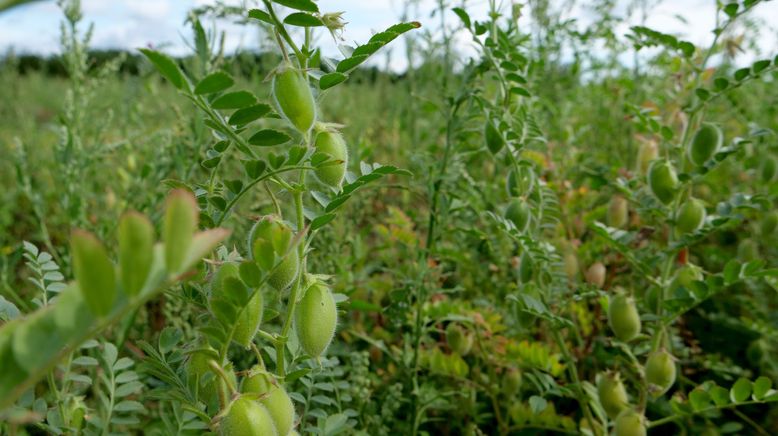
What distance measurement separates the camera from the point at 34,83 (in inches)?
200

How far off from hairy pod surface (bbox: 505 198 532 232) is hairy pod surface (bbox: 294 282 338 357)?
16.2 inches

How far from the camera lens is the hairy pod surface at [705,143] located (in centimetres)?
86

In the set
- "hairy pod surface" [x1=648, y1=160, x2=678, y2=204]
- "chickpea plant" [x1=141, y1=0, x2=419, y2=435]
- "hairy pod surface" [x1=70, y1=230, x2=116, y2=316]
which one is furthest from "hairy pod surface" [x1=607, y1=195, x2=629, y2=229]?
"hairy pod surface" [x1=70, y1=230, x2=116, y2=316]

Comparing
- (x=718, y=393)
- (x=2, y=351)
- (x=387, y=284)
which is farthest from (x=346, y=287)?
(x=2, y=351)

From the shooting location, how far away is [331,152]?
1.66ft

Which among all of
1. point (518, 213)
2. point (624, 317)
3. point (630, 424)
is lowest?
point (630, 424)

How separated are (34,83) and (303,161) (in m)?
5.49

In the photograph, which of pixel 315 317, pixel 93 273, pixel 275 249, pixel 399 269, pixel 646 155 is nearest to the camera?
pixel 93 273

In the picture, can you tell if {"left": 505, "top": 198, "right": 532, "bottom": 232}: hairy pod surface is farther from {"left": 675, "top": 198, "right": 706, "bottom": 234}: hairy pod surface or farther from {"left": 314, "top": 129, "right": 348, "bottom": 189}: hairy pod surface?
{"left": 314, "top": 129, "right": 348, "bottom": 189}: hairy pod surface

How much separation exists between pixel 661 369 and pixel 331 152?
1.78 ft

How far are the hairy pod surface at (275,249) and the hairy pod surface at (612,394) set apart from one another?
53cm

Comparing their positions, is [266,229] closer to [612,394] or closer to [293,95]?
[293,95]

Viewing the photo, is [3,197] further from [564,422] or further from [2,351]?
[2,351]

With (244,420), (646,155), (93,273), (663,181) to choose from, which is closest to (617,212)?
(646,155)
